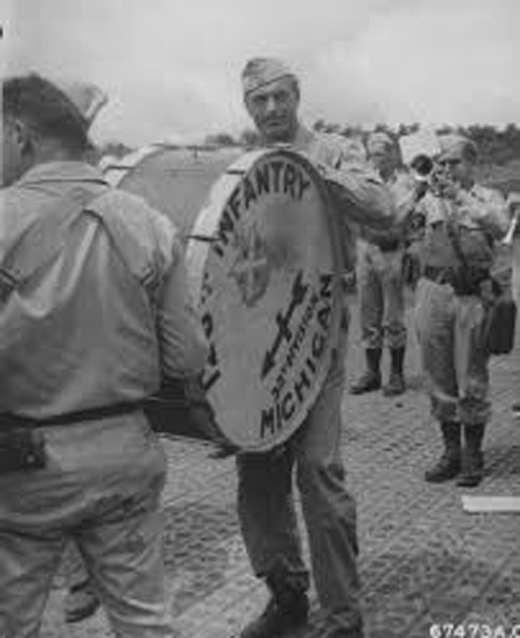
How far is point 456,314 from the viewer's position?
628 centimetres

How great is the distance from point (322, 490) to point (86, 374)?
136 centimetres

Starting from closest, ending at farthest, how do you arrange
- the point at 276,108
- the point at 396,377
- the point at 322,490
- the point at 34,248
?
the point at 34,248 → the point at 322,490 → the point at 276,108 → the point at 396,377

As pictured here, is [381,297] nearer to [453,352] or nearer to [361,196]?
[453,352]

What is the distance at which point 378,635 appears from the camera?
4.20m

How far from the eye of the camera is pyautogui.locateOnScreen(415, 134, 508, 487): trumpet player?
618cm

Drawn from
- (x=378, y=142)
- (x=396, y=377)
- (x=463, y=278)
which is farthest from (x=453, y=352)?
(x=378, y=142)

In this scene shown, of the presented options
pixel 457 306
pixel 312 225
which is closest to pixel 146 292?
pixel 312 225

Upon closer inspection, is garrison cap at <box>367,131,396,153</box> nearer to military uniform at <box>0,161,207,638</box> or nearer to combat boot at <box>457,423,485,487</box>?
combat boot at <box>457,423,485,487</box>

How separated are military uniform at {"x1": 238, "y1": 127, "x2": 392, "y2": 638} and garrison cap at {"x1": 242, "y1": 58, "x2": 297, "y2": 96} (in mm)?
215

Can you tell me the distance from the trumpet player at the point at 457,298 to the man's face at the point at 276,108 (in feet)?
7.19

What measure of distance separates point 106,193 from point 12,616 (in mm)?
1026

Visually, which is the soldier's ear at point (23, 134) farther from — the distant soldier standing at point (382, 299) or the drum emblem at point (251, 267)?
the distant soldier standing at point (382, 299)

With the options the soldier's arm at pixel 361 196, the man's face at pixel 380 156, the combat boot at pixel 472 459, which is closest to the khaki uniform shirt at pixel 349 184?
the soldier's arm at pixel 361 196

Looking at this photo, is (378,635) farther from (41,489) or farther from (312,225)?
(41,489)
